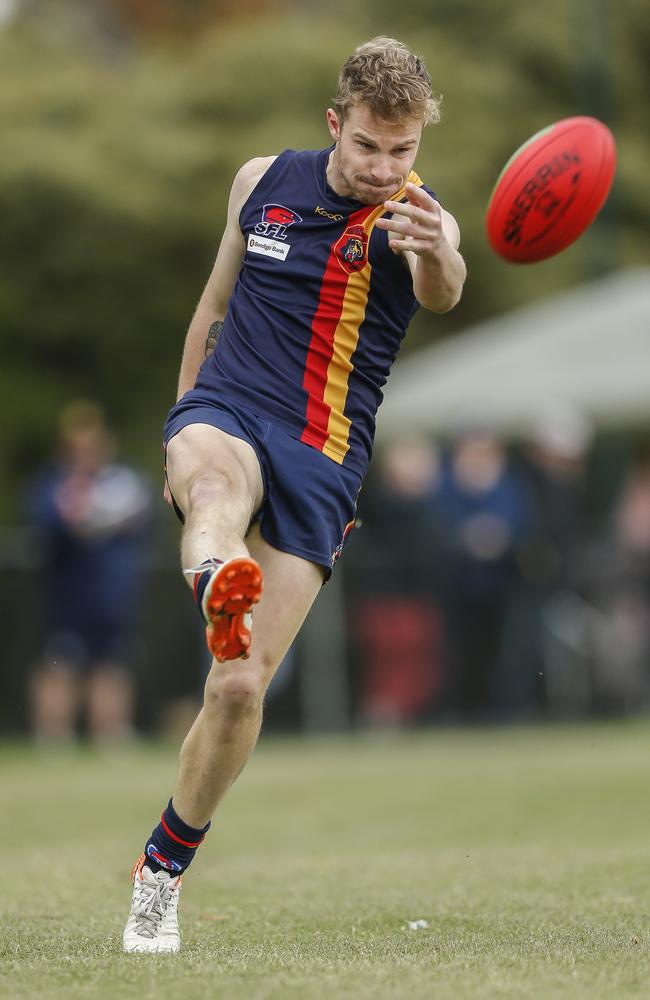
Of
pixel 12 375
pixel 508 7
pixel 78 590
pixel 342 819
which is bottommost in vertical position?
pixel 342 819

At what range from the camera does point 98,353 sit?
19.4 meters

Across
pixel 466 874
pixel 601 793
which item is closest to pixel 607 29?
pixel 601 793

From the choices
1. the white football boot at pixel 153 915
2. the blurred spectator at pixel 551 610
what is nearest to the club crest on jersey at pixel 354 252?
the white football boot at pixel 153 915

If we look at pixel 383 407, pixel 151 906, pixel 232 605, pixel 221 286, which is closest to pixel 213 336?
pixel 221 286

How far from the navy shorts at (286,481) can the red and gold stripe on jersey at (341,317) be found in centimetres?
18

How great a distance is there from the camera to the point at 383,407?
16.6 metres

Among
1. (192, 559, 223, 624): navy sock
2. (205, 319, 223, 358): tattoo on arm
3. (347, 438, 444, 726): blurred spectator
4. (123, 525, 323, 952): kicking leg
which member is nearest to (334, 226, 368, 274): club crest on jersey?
(205, 319, 223, 358): tattoo on arm

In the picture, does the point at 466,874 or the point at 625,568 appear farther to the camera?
the point at 625,568

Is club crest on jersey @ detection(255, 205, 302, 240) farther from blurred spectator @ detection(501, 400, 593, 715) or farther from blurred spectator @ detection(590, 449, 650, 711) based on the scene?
blurred spectator @ detection(590, 449, 650, 711)

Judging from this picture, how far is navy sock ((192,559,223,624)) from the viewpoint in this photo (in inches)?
190

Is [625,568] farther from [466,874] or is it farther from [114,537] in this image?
[466,874]

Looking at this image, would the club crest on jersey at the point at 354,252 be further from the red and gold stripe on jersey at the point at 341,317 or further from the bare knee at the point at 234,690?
the bare knee at the point at 234,690

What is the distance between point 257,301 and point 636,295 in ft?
38.1

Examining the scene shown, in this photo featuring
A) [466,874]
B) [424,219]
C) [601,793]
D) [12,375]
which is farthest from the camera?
[12,375]
